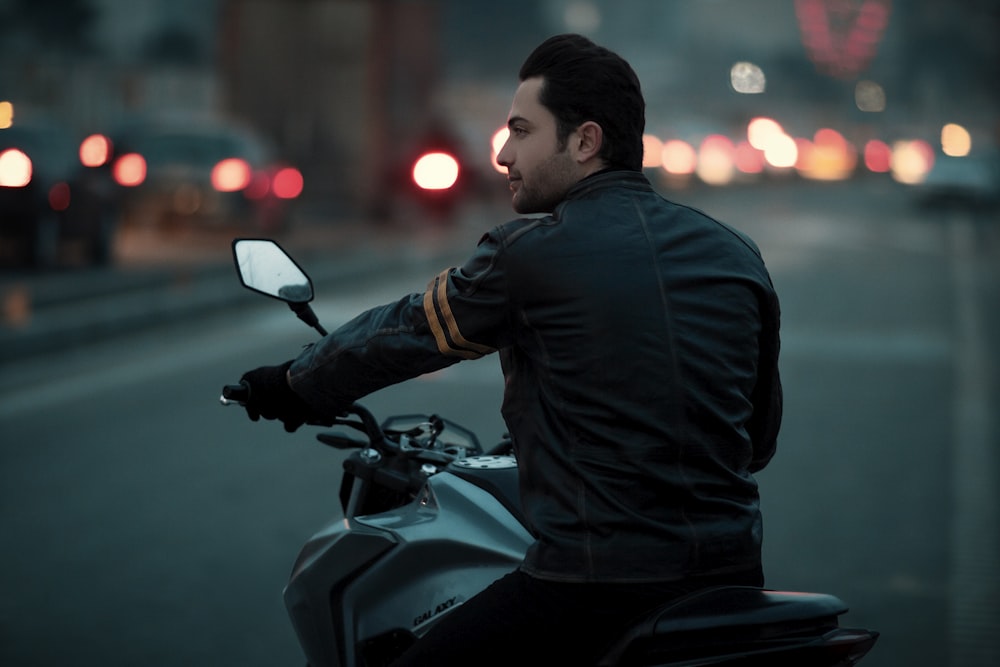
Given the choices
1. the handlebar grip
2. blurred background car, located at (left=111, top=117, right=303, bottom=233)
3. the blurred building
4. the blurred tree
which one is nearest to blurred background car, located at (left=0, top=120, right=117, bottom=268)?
blurred background car, located at (left=111, top=117, right=303, bottom=233)

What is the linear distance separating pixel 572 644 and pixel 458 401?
7.99m

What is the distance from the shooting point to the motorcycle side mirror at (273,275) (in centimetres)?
312

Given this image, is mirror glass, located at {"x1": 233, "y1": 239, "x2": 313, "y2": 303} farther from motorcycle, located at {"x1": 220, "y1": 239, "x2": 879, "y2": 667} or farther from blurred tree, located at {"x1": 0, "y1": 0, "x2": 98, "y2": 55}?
blurred tree, located at {"x1": 0, "y1": 0, "x2": 98, "y2": 55}

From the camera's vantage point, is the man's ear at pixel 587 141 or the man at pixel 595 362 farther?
the man's ear at pixel 587 141

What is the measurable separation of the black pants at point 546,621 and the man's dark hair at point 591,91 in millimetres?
704

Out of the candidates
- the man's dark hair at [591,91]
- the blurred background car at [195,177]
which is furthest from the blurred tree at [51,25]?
the man's dark hair at [591,91]

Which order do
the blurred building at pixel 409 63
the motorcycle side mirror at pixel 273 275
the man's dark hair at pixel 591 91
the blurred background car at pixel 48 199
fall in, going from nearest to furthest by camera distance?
1. the man's dark hair at pixel 591 91
2. the motorcycle side mirror at pixel 273 275
3. the blurred background car at pixel 48 199
4. the blurred building at pixel 409 63

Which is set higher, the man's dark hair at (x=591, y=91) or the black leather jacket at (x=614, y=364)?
the man's dark hair at (x=591, y=91)

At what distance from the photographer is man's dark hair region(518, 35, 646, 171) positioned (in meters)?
2.68

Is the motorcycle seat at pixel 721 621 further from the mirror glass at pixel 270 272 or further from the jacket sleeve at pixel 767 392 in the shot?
the mirror glass at pixel 270 272

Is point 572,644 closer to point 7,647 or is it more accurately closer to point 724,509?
point 724,509

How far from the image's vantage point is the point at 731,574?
2635mm

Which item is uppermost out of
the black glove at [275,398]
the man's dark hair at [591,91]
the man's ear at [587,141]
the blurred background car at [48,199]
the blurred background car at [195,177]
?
the blurred background car at [195,177]

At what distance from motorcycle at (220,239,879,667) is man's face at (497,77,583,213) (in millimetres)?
550
